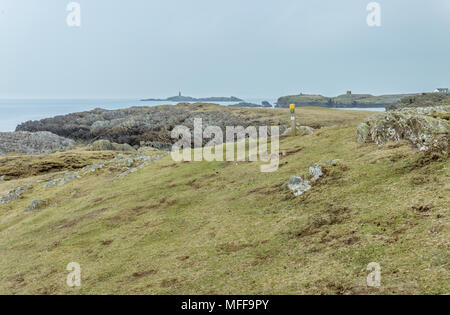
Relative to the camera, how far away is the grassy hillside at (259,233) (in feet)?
36.8

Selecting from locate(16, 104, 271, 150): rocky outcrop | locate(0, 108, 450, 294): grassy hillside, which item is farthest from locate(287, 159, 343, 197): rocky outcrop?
locate(16, 104, 271, 150): rocky outcrop

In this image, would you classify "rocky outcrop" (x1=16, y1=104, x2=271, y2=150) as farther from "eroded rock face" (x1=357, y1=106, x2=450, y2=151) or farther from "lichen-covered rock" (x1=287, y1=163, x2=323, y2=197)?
"lichen-covered rock" (x1=287, y1=163, x2=323, y2=197)

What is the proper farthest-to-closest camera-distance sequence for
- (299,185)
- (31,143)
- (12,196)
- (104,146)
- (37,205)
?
(31,143), (104,146), (12,196), (37,205), (299,185)

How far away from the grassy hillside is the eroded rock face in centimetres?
96

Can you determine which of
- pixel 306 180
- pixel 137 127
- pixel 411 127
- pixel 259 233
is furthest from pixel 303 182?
pixel 137 127

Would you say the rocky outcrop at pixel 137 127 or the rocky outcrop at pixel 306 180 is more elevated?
the rocky outcrop at pixel 137 127

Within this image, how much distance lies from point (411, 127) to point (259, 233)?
12469 millimetres

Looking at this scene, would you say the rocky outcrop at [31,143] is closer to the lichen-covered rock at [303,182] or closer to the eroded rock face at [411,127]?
the lichen-covered rock at [303,182]

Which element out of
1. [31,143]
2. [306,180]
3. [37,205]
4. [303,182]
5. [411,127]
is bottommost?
[37,205]

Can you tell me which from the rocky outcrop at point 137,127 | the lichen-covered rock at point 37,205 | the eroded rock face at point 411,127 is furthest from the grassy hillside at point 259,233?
the rocky outcrop at point 137,127

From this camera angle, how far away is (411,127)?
20469 mm

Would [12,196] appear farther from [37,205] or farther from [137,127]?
[137,127]

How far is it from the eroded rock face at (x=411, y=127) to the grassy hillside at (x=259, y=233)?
3.15 ft
